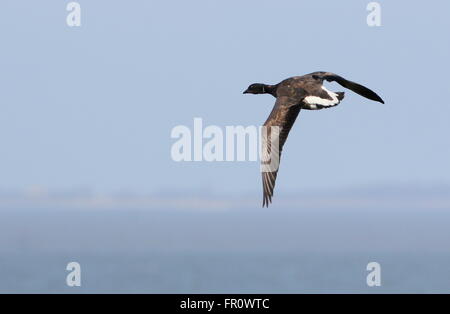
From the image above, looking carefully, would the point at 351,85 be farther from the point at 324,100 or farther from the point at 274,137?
the point at 274,137

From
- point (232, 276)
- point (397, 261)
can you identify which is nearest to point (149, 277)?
point (232, 276)

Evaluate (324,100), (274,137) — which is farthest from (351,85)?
(274,137)

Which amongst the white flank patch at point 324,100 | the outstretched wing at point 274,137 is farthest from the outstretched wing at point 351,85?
the outstretched wing at point 274,137

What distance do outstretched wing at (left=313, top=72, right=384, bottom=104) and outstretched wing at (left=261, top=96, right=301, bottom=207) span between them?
1327 mm

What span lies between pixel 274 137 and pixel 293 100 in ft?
5.02

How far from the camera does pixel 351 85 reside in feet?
104

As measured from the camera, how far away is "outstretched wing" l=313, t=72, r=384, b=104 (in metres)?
31.3

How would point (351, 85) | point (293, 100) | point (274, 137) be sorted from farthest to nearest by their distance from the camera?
point (351, 85)
point (293, 100)
point (274, 137)

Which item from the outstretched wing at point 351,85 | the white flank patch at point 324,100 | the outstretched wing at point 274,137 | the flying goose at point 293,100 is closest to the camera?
the outstretched wing at point 274,137

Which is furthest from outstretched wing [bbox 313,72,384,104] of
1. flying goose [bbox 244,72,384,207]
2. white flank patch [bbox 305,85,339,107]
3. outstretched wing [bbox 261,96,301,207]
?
outstretched wing [bbox 261,96,301,207]

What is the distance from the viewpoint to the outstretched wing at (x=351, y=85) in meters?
31.3

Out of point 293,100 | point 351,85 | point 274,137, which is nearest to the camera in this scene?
point 274,137

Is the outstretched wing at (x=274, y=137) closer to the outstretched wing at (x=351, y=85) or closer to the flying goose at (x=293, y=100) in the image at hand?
the flying goose at (x=293, y=100)
